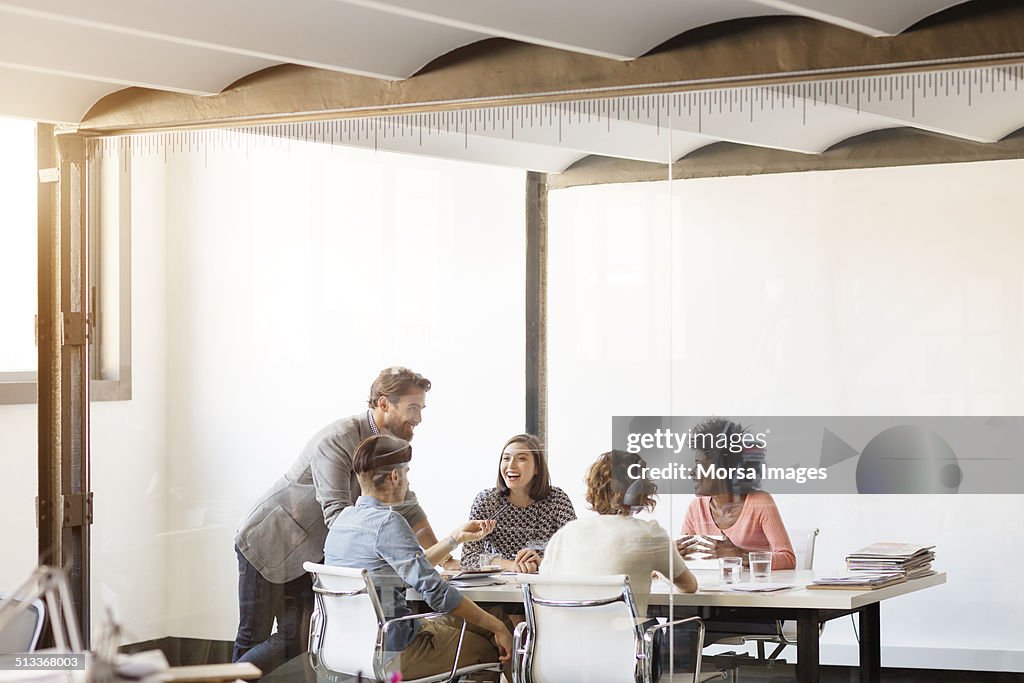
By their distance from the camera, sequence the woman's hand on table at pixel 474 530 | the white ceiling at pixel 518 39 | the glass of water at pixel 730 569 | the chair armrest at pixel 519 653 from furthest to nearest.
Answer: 1. the woman's hand on table at pixel 474 530
2. the chair armrest at pixel 519 653
3. the glass of water at pixel 730 569
4. the white ceiling at pixel 518 39

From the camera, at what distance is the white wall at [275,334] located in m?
4.27

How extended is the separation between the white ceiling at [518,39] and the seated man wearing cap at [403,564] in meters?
1.19

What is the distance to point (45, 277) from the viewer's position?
15.5ft

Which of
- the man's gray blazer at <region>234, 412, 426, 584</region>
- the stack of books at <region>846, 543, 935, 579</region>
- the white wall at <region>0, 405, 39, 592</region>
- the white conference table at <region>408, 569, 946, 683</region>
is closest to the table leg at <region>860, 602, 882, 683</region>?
the white conference table at <region>408, 569, 946, 683</region>

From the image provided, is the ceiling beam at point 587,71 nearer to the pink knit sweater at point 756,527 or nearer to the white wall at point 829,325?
the white wall at point 829,325

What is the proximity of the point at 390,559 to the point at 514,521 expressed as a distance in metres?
0.49

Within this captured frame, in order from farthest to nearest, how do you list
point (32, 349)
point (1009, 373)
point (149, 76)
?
point (32, 349) → point (149, 76) → point (1009, 373)

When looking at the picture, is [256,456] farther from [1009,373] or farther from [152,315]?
Answer: [1009,373]

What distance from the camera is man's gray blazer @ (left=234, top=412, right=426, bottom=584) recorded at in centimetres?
442

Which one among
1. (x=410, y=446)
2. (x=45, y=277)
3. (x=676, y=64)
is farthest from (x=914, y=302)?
(x=45, y=277)

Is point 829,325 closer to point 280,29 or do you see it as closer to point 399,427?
point 399,427

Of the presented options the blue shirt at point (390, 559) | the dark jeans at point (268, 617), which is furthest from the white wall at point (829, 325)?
the dark jeans at point (268, 617)

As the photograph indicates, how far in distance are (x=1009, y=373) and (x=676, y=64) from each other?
4.68 ft

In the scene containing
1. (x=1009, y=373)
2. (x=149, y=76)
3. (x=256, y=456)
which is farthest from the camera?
(x=256, y=456)
